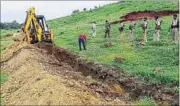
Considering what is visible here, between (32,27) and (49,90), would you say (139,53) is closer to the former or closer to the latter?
(32,27)

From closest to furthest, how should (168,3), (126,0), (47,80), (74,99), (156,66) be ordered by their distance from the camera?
(74,99) < (47,80) < (156,66) < (168,3) < (126,0)

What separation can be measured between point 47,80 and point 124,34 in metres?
27.2

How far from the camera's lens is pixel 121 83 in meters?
25.9

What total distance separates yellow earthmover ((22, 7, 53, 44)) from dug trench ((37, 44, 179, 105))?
26.2ft

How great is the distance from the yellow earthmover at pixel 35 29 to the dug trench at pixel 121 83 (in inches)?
314

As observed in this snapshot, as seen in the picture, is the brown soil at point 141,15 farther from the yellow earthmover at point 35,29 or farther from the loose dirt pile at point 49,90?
the loose dirt pile at point 49,90

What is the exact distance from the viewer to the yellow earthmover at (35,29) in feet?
141

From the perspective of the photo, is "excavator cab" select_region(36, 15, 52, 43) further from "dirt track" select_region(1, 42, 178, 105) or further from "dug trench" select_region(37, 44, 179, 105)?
"dirt track" select_region(1, 42, 178, 105)

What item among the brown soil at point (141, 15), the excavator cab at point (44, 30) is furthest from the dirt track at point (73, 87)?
the brown soil at point (141, 15)

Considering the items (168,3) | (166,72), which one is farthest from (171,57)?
(168,3)

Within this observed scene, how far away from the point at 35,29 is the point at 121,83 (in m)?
19.3

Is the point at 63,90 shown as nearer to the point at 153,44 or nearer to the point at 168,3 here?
the point at 153,44

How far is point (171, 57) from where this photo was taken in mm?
31047

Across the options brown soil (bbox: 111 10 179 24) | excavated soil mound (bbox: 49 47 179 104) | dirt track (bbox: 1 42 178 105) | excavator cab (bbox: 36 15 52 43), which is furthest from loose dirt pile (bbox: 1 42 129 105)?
brown soil (bbox: 111 10 179 24)
